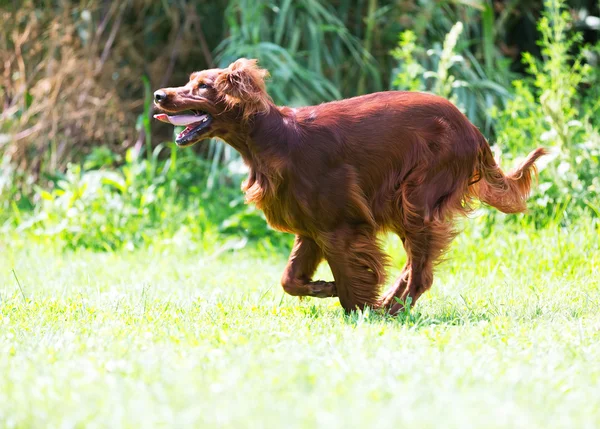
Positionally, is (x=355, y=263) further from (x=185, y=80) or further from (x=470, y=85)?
(x=185, y=80)

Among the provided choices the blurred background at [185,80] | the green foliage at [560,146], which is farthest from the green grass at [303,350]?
the blurred background at [185,80]

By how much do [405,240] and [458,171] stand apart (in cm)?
44

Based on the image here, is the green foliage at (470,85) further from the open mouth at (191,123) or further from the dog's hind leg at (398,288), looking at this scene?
the open mouth at (191,123)

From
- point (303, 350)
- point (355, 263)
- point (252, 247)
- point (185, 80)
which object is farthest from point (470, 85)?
point (303, 350)

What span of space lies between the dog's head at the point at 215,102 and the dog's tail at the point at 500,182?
1179 mm

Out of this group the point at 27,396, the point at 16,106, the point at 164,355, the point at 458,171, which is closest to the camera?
the point at 27,396

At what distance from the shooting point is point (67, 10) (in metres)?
8.60

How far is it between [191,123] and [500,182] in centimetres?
168

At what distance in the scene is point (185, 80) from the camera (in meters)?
9.47

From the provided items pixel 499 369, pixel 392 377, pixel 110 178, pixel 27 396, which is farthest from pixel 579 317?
pixel 110 178

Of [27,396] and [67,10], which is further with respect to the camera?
[67,10]

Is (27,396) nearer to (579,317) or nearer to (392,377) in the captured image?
(392,377)

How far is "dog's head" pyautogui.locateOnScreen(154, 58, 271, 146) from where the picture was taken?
14.0 ft

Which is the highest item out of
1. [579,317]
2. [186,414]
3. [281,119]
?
[281,119]
